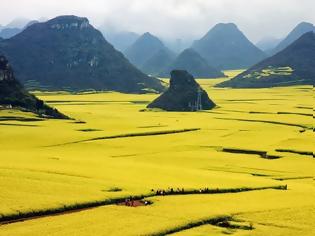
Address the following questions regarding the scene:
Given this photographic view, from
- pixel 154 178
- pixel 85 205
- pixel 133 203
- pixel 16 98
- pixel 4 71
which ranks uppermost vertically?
pixel 4 71

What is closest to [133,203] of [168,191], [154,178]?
[168,191]

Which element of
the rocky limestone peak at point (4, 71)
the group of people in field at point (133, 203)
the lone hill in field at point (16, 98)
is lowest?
the group of people in field at point (133, 203)

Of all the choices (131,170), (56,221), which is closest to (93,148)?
(131,170)

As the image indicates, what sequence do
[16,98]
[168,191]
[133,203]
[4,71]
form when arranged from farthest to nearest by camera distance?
[4,71] < [16,98] < [168,191] < [133,203]

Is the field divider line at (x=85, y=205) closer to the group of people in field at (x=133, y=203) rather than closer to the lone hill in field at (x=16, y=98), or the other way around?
the group of people in field at (x=133, y=203)

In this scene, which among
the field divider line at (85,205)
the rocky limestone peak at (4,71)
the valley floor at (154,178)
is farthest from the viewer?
the rocky limestone peak at (4,71)

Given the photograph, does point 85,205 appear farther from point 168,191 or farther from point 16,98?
point 16,98

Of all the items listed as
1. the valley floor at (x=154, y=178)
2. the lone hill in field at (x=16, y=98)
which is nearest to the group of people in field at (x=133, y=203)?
the valley floor at (x=154, y=178)
